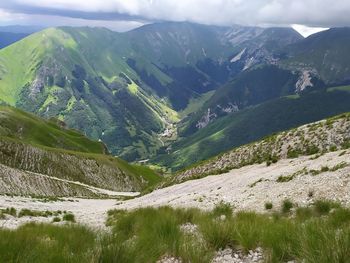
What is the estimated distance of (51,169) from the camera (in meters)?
116

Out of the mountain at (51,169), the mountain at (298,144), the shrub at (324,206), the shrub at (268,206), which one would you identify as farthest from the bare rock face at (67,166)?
the shrub at (324,206)

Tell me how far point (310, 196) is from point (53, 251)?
17.5m

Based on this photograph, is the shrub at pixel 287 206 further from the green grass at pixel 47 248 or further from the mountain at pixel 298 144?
the mountain at pixel 298 144

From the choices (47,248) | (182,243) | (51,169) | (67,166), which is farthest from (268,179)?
(67,166)

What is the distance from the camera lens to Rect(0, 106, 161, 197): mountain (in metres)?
79.2

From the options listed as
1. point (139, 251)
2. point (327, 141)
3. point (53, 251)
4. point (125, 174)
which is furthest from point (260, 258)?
point (125, 174)

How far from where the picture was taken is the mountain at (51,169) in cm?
7925

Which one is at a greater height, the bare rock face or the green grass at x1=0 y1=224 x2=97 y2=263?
the green grass at x1=0 y1=224 x2=97 y2=263

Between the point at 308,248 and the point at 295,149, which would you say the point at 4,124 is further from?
the point at 308,248

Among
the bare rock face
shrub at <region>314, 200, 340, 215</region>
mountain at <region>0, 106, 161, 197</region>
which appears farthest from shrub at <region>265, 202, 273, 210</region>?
the bare rock face

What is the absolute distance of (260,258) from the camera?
1139cm

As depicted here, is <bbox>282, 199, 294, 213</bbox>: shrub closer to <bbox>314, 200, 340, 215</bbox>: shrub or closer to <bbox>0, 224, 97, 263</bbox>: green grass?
<bbox>314, 200, 340, 215</bbox>: shrub

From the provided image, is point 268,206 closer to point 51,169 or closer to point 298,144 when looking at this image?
point 298,144

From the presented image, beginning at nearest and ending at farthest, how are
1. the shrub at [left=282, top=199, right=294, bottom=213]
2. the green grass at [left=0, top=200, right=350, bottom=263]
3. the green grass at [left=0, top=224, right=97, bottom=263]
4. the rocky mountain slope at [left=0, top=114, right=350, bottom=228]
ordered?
1. the green grass at [left=0, top=224, right=97, bottom=263]
2. the green grass at [left=0, top=200, right=350, bottom=263]
3. the shrub at [left=282, top=199, right=294, bottom=213]
4. the rocky mountain slope at [left=0, top=114, right=350, bottom=228]
